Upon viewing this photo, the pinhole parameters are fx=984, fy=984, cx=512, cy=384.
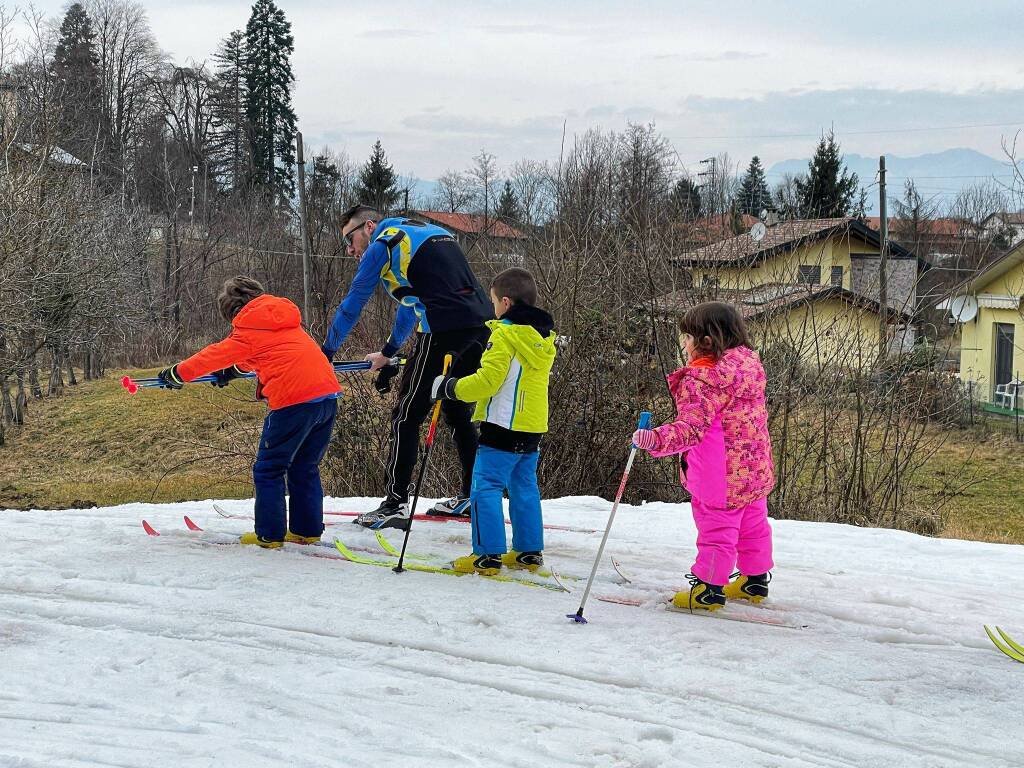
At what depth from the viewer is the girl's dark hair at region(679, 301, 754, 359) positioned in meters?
4.79

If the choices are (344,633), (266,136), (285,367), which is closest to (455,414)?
(285,367)

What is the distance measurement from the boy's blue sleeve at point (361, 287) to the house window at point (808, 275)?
4859 mm

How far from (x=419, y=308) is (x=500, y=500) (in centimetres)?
157

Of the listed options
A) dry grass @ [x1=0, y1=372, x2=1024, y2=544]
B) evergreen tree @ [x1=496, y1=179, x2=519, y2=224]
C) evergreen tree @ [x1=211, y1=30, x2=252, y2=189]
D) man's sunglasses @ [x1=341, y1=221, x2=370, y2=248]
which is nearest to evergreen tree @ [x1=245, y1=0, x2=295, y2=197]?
evergreen tree @ [x1=211, y1=30, x2=252, y2=189]

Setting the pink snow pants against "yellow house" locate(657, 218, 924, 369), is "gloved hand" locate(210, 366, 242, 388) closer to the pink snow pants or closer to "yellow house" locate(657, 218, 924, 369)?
the pink snow pants

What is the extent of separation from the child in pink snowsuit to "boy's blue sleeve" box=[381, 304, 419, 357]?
92.1 inches

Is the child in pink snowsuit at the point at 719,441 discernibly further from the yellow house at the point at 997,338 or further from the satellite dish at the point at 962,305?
the yellow house at the point at 997,338

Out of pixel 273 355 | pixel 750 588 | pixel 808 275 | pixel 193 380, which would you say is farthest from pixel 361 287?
pixel 808 275

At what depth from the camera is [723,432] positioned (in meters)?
4.79

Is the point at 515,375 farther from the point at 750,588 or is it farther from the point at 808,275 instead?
the point at 808,275

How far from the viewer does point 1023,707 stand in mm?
3846

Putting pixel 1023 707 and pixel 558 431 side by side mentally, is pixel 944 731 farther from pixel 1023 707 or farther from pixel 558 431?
pixel 558 431

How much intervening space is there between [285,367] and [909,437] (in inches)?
257

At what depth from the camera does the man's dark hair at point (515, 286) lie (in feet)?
16.9
